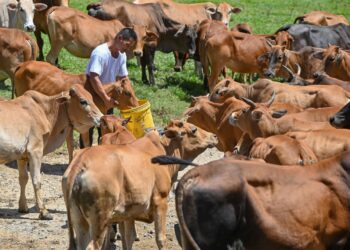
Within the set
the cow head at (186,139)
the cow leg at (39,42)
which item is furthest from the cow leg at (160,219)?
the cow leg at (39,42)

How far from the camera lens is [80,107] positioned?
45.9 feet

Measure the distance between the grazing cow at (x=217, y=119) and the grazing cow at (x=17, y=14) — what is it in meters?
6.60

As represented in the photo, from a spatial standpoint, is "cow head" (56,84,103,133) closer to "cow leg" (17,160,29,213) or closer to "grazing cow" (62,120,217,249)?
"cow leg" (17,160,29,213)

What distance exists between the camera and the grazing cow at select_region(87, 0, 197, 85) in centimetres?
2121

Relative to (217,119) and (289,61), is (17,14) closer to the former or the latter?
(289,61)

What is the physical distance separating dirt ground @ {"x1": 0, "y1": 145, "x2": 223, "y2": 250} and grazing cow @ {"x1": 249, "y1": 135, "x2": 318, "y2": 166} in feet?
4.95

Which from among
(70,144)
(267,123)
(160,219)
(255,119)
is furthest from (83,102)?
(160,219)

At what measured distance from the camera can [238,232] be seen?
8.90 meters

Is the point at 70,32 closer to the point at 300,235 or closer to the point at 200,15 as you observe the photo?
the point at 200,15

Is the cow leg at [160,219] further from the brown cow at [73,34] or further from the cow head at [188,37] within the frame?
the cow head at [188,37]

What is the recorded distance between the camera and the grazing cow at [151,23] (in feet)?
69.6

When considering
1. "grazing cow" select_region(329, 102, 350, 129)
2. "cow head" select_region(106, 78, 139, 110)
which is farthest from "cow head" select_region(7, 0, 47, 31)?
"grazing cow" select_region(329, 102, 350, 129)

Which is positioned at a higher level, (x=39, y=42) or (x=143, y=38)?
(x=143, y=38)

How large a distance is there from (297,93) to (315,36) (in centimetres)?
687
